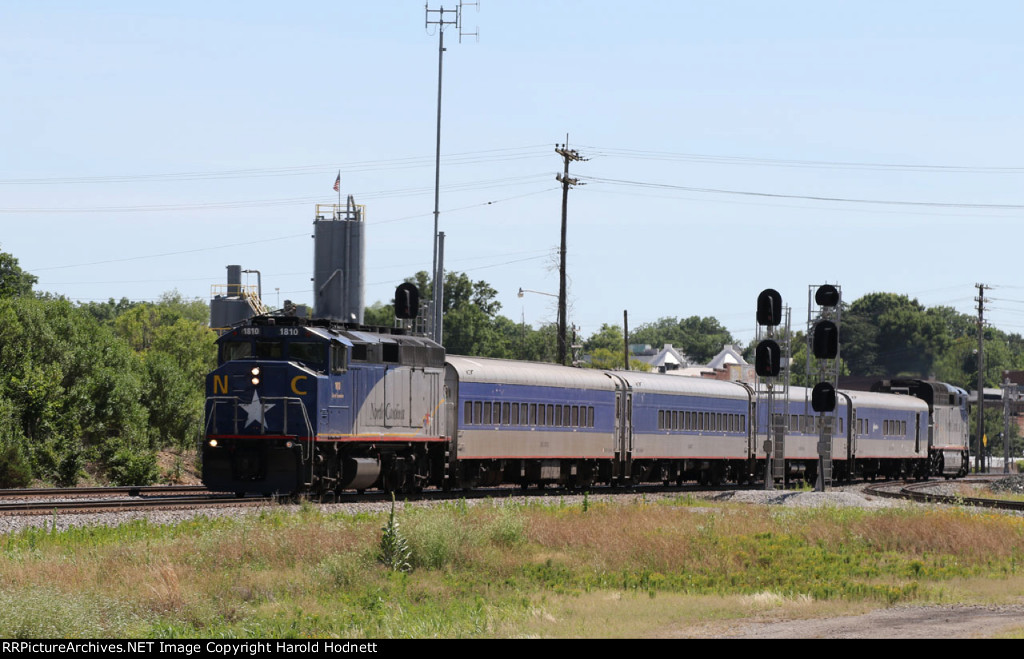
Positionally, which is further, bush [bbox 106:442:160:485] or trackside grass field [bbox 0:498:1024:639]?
bush [bbox 106:442:160:485]

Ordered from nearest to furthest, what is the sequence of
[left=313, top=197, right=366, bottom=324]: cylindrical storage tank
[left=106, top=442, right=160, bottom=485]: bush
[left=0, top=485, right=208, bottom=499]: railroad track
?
1. [left=0, top=485, right=208, bottom=499]: railroad track
2. [left=106, top=442, right=160, bottom=485]: bush
3. [left=313, top=197, right=366, bottom=324]: cylindrical storage tank

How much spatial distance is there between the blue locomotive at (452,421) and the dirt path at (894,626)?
14631mm

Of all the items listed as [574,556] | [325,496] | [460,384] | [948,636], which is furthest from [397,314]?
[948,636]

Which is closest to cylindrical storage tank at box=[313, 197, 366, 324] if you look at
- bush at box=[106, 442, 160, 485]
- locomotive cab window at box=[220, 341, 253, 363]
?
bush at box=[106, 442, 160, 485]

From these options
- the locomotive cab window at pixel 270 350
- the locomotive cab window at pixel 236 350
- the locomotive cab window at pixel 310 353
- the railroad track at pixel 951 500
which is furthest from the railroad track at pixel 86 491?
the railroad track at pixel 951 500

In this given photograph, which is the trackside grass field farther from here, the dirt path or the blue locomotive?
the blue locomotive

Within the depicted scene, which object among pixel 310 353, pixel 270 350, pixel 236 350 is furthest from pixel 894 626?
pixel 236 350

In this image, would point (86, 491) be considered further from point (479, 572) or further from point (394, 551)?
point (479, 572)

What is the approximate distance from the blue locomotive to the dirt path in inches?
576

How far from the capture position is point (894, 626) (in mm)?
16156

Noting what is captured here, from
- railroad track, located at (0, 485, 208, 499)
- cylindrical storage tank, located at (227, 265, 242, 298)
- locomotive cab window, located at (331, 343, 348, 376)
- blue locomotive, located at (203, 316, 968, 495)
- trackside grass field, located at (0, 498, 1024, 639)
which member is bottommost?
trackside grass field, located at (0, 498, 1024, 639)

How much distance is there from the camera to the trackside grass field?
1736 centimetres

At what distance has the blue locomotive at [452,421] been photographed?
29.7 m

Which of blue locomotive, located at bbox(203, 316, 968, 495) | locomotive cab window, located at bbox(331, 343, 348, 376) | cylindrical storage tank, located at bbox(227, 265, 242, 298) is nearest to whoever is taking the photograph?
blue locomotive, located at bbox(203, 316, 968, 495)
